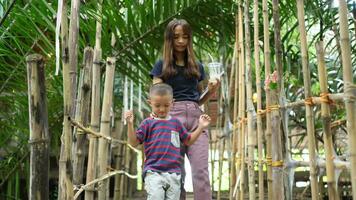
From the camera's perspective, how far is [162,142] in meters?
1.70

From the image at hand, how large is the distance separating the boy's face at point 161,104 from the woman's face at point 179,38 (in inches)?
11.5

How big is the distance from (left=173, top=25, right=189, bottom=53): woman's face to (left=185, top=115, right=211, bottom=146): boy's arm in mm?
359

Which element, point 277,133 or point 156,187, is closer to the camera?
point 156,187

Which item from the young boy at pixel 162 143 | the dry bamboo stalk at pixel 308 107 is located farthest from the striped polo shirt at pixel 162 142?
the dry bamboo stalk at pixel 308 107

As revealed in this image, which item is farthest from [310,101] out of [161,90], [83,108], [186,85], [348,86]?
[83,108]

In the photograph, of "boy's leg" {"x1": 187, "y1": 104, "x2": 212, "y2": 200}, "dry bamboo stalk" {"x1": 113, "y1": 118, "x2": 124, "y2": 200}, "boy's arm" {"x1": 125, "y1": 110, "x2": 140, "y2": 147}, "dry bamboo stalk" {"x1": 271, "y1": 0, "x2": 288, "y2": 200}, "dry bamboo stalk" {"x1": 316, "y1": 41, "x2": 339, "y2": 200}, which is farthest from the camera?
"dry bamboo stalk" {"x1": 113, "y1": 118, "x2": 124, "y2": 200}

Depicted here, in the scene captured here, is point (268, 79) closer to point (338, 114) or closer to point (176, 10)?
point (176, 10)

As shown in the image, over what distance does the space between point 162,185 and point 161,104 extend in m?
0.27

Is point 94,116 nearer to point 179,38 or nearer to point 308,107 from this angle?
point 179,38

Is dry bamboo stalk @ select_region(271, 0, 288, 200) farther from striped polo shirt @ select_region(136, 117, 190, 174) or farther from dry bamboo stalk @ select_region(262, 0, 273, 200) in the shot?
striped polo shirt @ select_region(136, 117, 190, 174)

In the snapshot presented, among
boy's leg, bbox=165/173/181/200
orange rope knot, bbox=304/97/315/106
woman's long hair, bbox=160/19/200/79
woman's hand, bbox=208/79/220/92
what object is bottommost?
boy's leg, bbox=165/173/181/200

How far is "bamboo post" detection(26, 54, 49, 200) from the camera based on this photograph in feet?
3.54

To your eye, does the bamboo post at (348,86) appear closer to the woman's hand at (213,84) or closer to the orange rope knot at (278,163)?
the orange rope knot at (278,163)

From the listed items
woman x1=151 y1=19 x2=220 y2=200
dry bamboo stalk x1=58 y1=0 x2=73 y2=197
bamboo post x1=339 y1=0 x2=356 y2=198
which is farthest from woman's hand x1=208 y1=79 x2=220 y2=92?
dry bamboo stalk x1=58 y1=0 x2=73 y2=197
